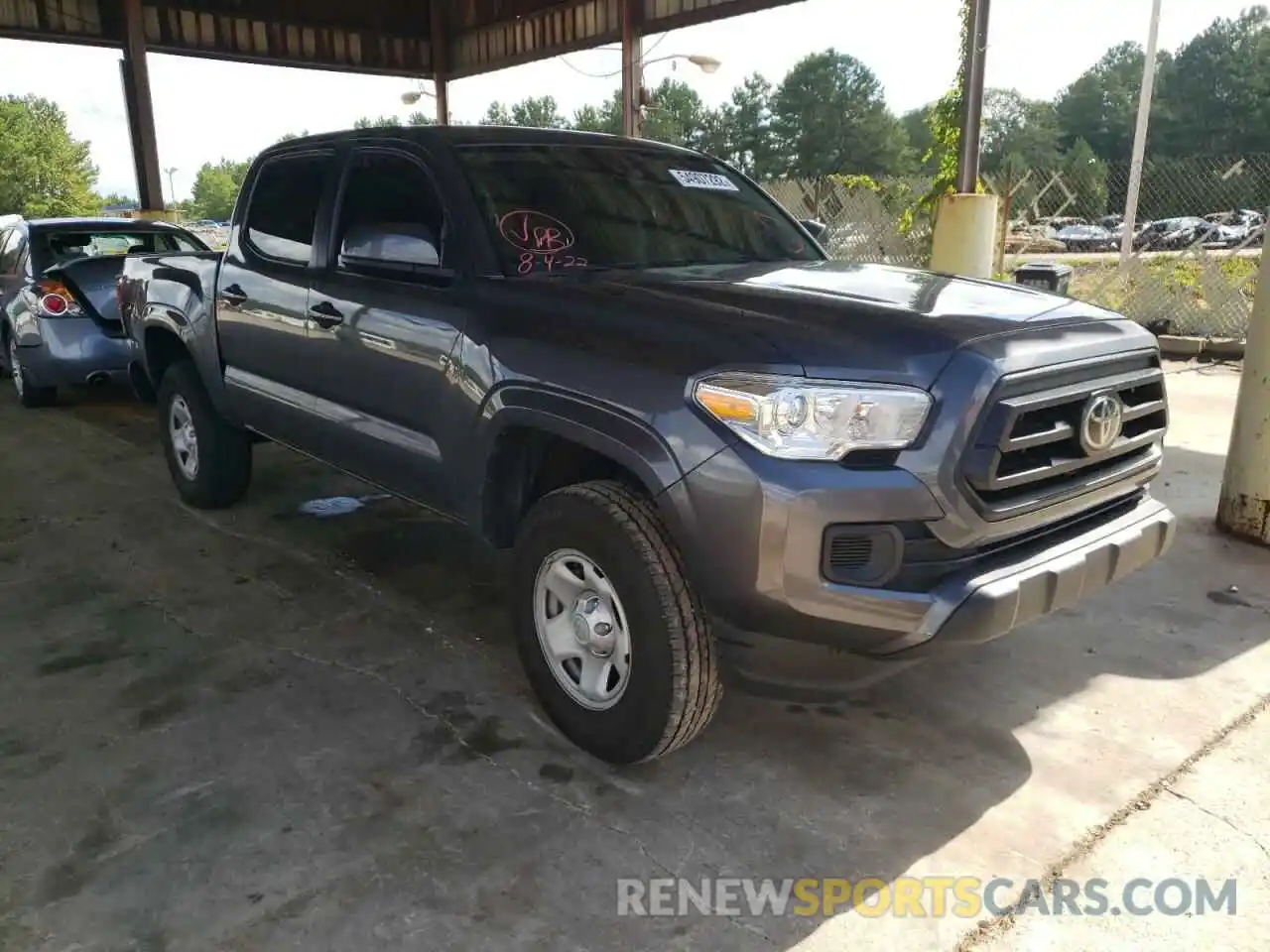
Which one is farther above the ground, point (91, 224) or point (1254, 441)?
point (91, 224)

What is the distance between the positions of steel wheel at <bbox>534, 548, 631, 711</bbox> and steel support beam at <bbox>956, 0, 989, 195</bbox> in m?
8.21

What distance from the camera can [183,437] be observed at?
17.8 feet

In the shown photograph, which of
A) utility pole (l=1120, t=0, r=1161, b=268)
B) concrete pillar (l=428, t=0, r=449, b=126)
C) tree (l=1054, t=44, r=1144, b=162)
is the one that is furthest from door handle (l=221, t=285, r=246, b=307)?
tree (l=1054, t=44, r=1144, b=162)

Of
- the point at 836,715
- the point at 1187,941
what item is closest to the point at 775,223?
the point at 836,715

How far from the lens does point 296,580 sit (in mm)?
4398

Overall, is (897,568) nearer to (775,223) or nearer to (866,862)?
(866,862)

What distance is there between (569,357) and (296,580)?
224cm

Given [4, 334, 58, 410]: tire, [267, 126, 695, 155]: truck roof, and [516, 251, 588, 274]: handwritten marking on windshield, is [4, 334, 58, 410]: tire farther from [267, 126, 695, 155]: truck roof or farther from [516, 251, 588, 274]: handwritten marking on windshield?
[516, 251, 588, 274]: handwritten marking on windshield

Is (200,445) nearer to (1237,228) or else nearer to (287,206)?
(287,206)

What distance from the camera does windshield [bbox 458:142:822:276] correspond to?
336cm

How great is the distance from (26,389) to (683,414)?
7602mm

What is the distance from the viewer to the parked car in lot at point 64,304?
748 centimetres

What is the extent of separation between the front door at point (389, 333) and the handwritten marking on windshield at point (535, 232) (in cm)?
23

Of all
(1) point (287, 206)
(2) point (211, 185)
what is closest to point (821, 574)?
(1) point (287, 206)
